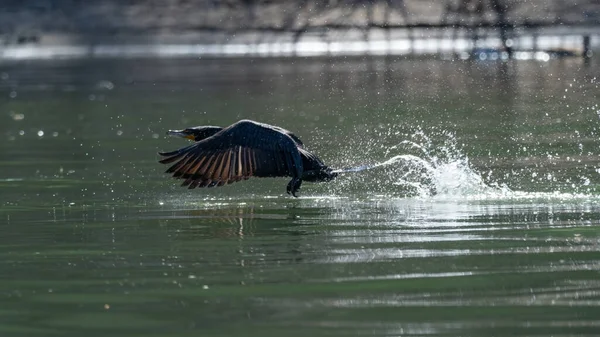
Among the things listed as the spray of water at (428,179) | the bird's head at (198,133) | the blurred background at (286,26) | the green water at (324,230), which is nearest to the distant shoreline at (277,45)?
the blurred background at (286,26)

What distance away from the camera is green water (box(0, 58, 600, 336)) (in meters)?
7.36

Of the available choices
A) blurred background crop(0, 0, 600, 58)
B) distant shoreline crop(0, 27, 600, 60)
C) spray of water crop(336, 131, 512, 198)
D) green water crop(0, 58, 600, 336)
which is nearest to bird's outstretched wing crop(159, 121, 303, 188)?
green water crop(0, 58, 600, 336)

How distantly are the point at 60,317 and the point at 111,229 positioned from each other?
3.13 metres

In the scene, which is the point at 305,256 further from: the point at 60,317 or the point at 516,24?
the point at 516,24

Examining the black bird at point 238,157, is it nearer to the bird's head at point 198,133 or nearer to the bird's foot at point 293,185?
the bird's foot at point 293,185

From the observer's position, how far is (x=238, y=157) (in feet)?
36.9

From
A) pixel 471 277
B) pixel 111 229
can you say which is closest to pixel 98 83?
pixel 111 229

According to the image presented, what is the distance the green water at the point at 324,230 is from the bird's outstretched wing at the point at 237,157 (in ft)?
1.03

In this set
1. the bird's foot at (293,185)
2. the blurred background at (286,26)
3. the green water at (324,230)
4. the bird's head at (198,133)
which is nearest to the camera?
the green water at (324,230)

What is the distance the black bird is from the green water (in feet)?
1.01

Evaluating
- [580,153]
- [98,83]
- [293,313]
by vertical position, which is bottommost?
[293,313]

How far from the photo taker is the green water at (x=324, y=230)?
736cm

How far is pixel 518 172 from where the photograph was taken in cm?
1351

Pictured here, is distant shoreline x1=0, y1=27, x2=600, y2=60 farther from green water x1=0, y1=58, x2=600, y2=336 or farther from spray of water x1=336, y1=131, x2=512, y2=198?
spray of water x1=336, y1=131, x2=512, y2=198
